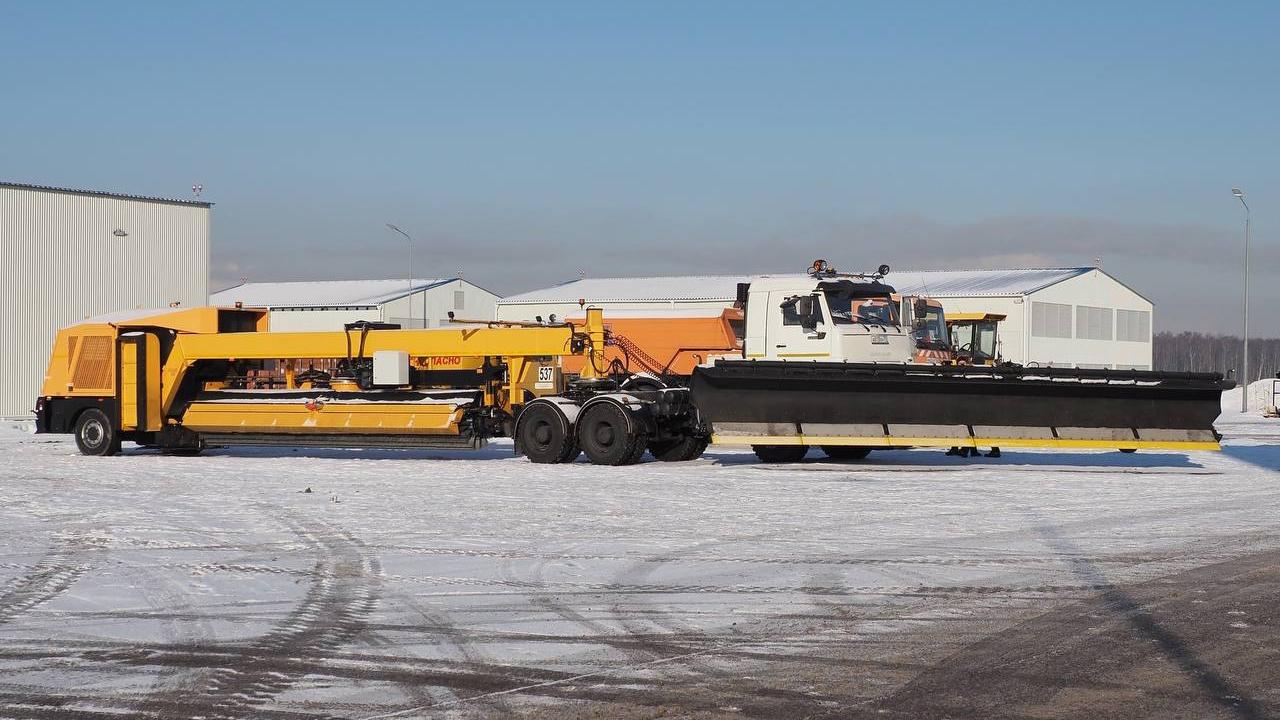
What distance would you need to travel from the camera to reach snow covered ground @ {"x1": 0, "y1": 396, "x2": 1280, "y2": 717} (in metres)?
6.89

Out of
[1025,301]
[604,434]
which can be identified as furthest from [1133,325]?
[604,434]

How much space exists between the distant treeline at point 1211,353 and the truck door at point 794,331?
5397 inches

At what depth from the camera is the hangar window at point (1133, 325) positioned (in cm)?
7712

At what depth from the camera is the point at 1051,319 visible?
69.7 meters

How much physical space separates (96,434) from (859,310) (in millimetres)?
14376

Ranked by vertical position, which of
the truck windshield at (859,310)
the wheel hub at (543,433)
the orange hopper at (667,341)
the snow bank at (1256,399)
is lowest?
the snow bank at (1256,399)

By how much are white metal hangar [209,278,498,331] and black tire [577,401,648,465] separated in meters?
52.1

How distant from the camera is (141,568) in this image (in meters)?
10.8

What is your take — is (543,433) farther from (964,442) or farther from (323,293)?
(323,293)

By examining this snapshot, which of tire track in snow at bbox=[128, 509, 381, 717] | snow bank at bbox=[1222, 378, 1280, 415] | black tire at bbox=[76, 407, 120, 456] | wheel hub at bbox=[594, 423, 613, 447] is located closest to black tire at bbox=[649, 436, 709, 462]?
wheel hub at bbox=[594, 423, 613, 447]

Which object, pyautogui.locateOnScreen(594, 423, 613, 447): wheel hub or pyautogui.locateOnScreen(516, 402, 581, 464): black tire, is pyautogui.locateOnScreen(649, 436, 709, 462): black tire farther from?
pyautogui.locateOnScreen(516, 402, 581, 464): black tire

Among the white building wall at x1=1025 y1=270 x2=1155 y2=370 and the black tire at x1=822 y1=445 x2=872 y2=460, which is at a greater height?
the white building wall at x1=1025 y1=270 x2=1155 y2=370

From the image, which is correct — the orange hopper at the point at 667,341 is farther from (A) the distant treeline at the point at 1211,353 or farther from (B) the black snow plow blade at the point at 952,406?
(A) the distant treeline at the point at 1211,353

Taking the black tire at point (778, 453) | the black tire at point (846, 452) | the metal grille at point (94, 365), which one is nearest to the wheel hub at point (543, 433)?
the black tire at point (778, 453)
